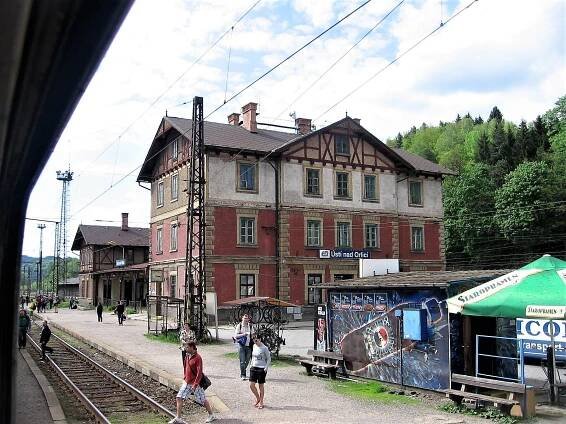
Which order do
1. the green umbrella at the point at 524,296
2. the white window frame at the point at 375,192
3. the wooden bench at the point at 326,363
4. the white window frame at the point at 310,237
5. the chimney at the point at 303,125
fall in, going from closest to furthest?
the green umbrella at the point at 524,296 → the wooden bench at the point at 326,363 → the white window frame at the point at 310,237 → the white window frame at the point at 375,192 → the chimney at the point at 303,125

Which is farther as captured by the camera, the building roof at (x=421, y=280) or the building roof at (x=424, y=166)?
the building roof at (x=424, y=166)

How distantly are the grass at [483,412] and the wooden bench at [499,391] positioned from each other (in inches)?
5.0

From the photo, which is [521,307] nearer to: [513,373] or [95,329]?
[513,373]

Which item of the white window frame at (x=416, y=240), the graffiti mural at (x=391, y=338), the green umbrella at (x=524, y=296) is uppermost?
the white window frame at (x=416, y=240)

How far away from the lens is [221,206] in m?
32.9

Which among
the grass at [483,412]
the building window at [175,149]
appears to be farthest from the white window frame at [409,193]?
the grass at [483,412]

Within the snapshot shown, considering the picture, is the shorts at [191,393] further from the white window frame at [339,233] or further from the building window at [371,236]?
the building window at [371,236]

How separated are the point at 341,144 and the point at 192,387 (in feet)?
93.6

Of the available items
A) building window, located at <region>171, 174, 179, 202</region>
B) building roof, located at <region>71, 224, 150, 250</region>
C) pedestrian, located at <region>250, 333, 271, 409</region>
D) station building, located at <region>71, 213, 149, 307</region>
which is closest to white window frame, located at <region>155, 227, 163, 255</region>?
building window, located at <region>171, 174, 179, 202</region>

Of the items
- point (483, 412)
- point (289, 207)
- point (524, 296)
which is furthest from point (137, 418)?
point (289, 207)

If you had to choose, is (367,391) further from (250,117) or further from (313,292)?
(250,117)

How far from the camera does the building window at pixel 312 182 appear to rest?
35938 millimetres

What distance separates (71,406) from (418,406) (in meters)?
7.38

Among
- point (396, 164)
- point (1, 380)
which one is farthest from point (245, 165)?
point (1, 380)
